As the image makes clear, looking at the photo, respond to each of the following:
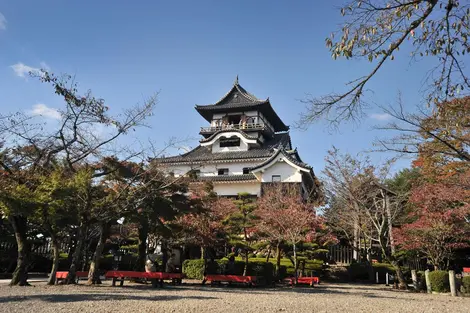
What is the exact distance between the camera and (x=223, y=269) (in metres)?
16.7

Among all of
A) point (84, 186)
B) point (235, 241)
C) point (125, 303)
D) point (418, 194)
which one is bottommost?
point (125, 303)

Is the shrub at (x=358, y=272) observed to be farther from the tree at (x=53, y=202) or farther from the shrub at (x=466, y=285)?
the tree at (x=53, y=202)

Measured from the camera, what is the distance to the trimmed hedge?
16.3 m

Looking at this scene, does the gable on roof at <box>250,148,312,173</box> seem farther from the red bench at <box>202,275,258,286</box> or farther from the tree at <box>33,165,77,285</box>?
the tree at <box>33,165,77,285</box>

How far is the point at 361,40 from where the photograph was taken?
4.85 meters

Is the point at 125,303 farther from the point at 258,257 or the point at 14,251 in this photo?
the point at 258,257

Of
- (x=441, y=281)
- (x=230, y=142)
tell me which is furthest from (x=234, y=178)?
(x=441, y=281)

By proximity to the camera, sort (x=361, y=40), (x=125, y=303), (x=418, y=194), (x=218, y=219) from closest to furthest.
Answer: (x=361, y=40)
(x=125, y=303)
(x=418, y=194)
(x=218, y=219)

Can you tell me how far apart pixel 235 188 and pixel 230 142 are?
559cm

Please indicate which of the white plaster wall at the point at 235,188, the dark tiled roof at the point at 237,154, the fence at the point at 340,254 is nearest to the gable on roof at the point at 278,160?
the dark tiled roof at the point at 237,154

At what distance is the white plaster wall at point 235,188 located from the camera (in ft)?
95.2

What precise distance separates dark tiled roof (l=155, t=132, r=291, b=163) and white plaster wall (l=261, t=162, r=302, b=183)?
1.63m

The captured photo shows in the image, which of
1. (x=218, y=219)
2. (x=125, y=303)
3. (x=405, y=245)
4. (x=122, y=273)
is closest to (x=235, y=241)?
(x=218, y=219)

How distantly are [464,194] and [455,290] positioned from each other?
353cm
